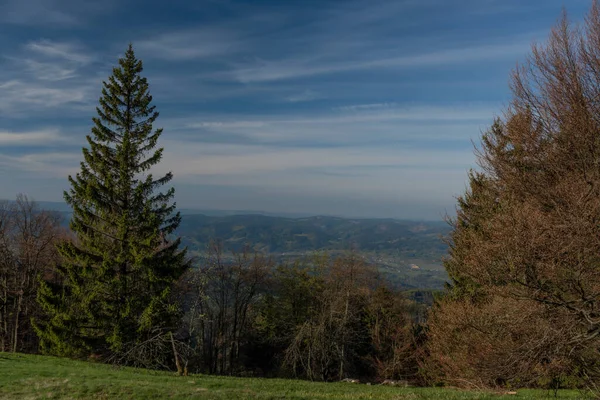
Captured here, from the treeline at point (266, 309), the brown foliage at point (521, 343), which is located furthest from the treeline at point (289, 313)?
the brown foliage at point (521, 343)

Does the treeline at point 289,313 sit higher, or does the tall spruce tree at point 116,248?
the tall spruce tree at point 116,248

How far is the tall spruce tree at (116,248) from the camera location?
75.6 feet

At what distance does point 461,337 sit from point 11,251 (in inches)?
1334

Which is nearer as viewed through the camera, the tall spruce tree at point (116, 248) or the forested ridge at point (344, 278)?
the forested ridge at point (344, 278)

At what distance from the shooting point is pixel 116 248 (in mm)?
23797

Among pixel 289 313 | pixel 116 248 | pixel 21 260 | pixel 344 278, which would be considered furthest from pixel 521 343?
pixel 21 260

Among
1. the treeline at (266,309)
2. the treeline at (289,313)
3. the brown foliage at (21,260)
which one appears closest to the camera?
the brown foliage at (21,260)

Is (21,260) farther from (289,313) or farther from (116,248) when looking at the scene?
(289,313)


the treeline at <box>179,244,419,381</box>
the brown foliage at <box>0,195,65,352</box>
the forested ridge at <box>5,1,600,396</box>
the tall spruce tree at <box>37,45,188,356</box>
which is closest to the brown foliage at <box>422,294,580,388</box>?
the forested ridge at <box>5,1,600,396</box>

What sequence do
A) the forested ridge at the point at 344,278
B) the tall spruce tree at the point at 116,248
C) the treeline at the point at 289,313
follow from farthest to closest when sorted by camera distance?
1. the treeline at the point at 289,313
2. the tall spruce tree at the point at 116,248
3. the forested ridge at the point at 344,278

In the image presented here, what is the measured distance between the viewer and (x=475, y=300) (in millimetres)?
23219

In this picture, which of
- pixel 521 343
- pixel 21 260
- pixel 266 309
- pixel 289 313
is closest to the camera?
pixel 521 343

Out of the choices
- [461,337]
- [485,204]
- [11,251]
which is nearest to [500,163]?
[485,204]

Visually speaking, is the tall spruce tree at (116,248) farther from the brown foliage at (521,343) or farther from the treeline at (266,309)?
the brown foliage at (521,343)
